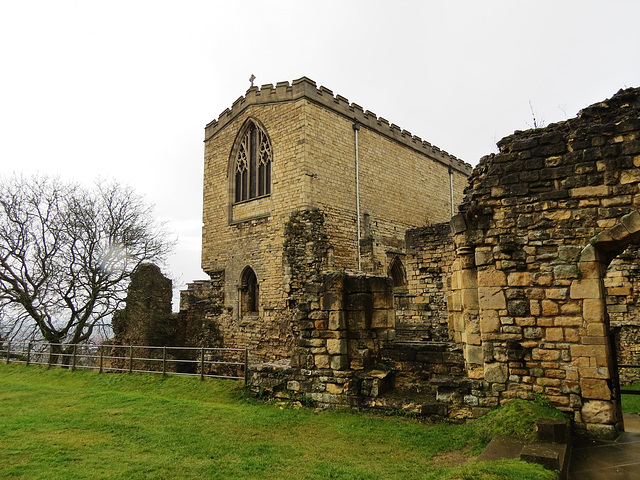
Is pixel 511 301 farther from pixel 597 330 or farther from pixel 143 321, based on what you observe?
pixel 143 321

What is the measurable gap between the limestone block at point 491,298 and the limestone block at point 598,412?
1.63 metres

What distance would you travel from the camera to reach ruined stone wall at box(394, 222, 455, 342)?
1370 cm

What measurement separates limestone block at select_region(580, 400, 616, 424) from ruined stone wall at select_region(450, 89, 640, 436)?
12mm

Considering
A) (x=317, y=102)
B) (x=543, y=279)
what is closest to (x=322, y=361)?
(x=543, y=279)

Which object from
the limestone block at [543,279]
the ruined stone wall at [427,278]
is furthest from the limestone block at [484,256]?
the ruined stone wall at [427,278]

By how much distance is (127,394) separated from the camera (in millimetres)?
10352

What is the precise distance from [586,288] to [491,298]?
126cm

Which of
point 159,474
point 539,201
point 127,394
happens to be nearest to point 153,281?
point 127,394

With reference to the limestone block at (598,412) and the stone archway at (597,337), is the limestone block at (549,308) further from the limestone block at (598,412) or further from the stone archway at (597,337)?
the limestone block at (598,412)

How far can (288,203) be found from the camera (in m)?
17.6

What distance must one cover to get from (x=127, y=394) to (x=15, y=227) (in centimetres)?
1308

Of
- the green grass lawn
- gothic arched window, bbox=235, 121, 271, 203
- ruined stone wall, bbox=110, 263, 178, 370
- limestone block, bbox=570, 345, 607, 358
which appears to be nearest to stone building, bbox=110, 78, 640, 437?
limestone block, bbox=570, 345, 607, 358

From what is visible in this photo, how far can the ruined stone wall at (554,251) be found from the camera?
6062 mm

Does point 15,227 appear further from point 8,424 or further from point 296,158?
point 8,424
